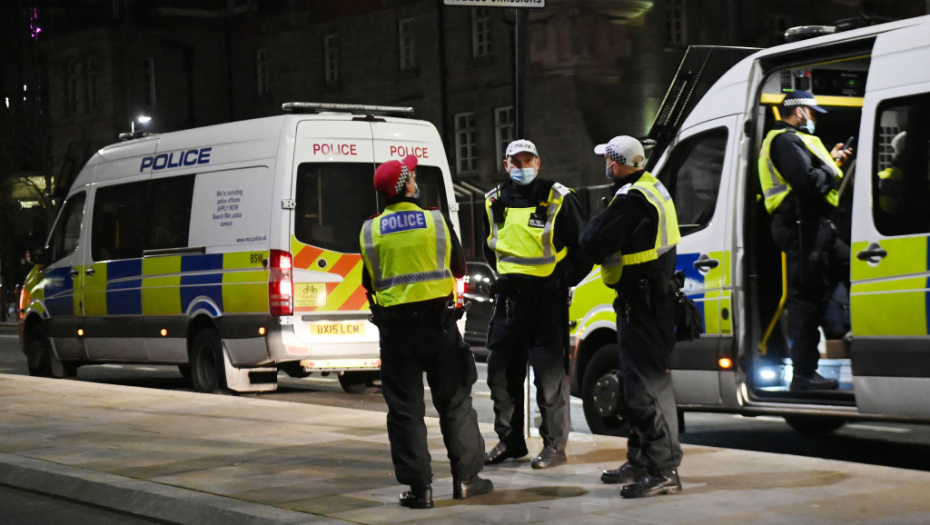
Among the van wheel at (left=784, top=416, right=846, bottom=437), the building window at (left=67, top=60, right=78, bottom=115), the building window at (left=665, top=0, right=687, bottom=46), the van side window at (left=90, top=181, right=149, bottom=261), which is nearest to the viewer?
the van wheel at (left=784, top=416, right=846, bottom=437)

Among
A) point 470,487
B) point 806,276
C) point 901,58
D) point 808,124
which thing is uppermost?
point 901,58

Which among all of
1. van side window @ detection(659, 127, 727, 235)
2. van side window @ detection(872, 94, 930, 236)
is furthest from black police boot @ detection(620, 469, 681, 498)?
van side window @ detection(659, 127, 727, 235)

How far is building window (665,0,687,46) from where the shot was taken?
Result: 31312 millimetres

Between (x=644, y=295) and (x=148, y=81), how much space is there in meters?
41.7

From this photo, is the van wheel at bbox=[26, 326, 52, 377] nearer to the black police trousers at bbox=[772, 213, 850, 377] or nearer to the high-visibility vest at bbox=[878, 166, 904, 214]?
the black police trousers at bbox=[772, 213, 850, 377]

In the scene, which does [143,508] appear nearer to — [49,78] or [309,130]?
[309,130]

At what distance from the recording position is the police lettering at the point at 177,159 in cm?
1344

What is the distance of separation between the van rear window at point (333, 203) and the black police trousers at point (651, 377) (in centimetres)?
610

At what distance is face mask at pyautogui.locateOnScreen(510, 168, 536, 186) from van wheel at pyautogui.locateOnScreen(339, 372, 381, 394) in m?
6.71

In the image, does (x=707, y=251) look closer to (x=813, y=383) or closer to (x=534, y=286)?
(x=813, y=383)

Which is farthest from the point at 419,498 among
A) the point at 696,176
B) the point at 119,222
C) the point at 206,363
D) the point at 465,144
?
the point at 465,144

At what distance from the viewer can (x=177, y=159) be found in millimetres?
13844

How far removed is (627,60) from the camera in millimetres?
30078

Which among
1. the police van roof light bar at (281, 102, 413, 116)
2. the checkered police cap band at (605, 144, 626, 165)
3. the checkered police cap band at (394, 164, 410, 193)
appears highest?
the police van roof light bar at (281, 102, 413, 116)
